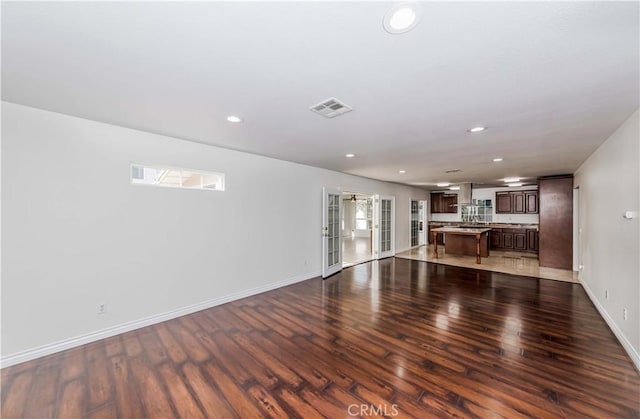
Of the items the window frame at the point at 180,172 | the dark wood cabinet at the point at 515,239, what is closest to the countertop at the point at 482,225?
the dark wood cabinet at the point at 515,239

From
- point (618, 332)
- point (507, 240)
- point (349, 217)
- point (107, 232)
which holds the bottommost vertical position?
point (618, 332)

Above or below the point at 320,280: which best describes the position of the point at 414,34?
above

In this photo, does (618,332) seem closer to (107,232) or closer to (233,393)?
(233,393)

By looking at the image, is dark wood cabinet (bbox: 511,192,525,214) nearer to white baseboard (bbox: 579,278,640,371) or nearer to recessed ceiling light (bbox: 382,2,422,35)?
white baseboard (bbox: 579,278,640,371)

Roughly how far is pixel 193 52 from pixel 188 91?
0.59 metres

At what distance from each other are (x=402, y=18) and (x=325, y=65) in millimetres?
559

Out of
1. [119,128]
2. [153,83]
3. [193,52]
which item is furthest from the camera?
[119,128]

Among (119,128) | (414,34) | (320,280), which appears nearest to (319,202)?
(320,280)

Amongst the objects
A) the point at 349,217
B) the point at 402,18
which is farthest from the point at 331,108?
the point at 349,217

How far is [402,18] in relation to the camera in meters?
1.27

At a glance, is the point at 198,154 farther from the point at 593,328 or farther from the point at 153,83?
the point at 593,328

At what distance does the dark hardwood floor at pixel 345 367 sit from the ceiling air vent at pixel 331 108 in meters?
2.42

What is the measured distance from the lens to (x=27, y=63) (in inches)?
67.4

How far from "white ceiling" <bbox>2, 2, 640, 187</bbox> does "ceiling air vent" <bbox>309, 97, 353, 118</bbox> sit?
7 cm
